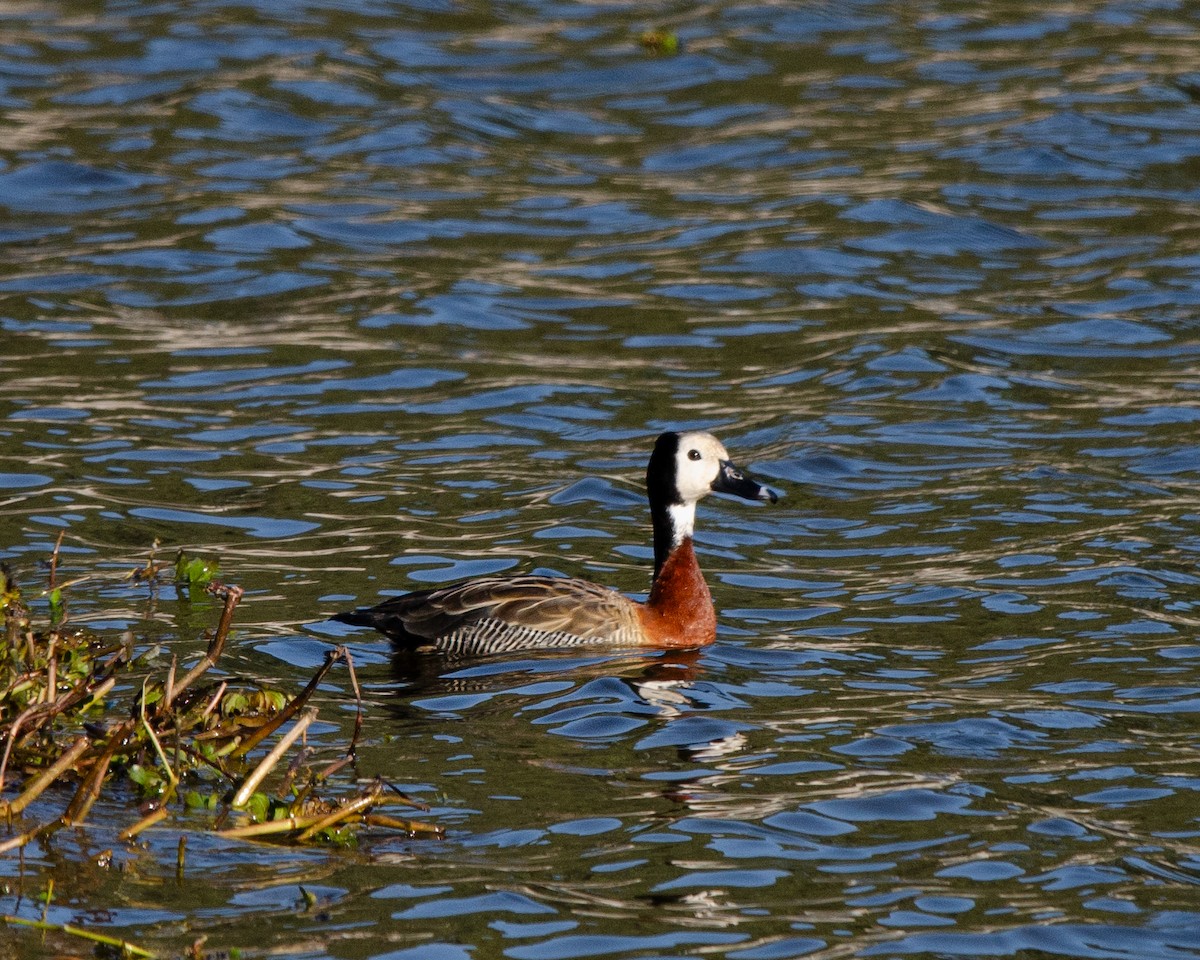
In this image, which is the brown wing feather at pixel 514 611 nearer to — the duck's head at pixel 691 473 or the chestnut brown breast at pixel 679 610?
the chestnut brown breast at pixel 679 610

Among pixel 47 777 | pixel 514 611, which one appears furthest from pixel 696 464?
pixel 47 777

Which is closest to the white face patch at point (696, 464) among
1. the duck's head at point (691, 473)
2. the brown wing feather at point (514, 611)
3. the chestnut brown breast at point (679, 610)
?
the duck's head at point (691, 473)

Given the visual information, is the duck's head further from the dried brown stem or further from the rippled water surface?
the dried brown stem

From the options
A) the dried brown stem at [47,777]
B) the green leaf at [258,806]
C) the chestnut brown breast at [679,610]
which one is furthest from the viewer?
the chestnut brown breast at [679,610]

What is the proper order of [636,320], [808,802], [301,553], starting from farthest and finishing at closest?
[636,320], [301,553], [808,802]

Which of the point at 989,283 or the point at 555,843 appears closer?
the point at 555,843

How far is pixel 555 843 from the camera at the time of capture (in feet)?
24.7

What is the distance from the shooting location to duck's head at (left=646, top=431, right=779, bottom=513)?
440 inches

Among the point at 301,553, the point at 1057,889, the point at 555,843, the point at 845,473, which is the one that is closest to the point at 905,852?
the point at 1057,889

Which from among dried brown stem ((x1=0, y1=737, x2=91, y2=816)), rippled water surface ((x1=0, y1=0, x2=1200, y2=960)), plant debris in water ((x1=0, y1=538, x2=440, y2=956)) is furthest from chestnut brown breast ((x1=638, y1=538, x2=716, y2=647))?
dried brown stem ((x1=0, y1=737, x2=91, y2=816))

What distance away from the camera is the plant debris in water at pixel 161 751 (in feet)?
23.0

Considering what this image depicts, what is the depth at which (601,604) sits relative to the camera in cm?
1073

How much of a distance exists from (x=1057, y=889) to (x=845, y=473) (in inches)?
276

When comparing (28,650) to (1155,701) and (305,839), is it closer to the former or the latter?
(305,839)
